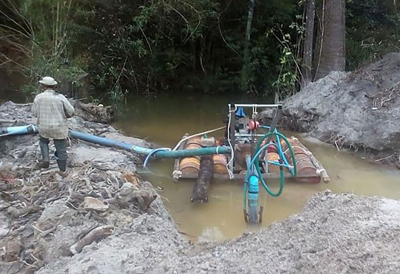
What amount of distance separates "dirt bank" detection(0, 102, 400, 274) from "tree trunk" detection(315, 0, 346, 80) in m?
8.16

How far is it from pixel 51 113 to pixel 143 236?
2665 mm

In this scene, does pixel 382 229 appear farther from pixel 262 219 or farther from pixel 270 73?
pixel 270 73

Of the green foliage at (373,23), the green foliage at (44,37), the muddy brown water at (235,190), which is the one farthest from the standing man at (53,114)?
the green foliage at (373,23)

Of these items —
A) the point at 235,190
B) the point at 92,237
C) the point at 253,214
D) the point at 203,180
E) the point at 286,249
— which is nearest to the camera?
the point at 286,249

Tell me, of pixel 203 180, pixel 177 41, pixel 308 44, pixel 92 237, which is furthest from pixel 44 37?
pixel 92 237

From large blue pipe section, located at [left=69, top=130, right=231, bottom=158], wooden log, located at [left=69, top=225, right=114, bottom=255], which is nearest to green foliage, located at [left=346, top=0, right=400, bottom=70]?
large blue pipe section, located at [left=69, top=130, right=231, bottom=158]

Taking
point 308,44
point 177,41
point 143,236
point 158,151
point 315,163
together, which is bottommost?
point 143,236

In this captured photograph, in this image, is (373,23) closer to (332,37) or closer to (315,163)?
(332,37)

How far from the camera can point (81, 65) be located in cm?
1464

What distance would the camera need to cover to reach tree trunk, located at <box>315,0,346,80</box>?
40.1 ft

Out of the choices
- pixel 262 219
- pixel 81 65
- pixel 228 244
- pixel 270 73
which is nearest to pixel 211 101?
pixel 270 73

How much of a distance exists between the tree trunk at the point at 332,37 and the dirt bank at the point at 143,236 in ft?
26.8

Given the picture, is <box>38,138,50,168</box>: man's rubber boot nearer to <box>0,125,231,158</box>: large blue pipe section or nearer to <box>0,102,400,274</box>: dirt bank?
<box>0,102,400,274</box>: dirt bank

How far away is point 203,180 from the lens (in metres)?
6.95
